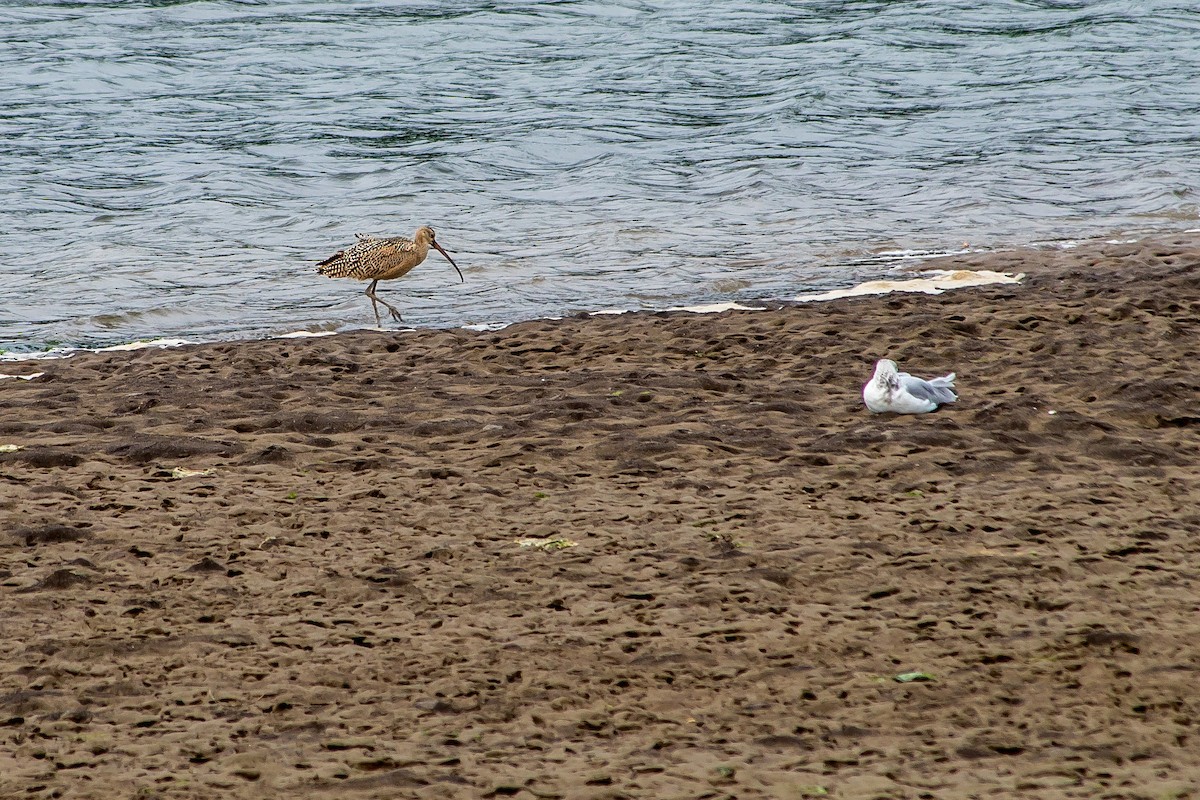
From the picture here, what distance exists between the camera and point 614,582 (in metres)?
5.37

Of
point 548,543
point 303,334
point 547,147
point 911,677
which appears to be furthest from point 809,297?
point 547,147

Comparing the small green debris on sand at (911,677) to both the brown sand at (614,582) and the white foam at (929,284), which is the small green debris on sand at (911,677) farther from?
the white foam at (929,284)

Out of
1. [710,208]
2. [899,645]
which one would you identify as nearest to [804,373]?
[899,645]

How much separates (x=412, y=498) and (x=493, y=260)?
7292mm

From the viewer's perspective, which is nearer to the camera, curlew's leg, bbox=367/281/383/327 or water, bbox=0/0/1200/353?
curlew's leg, bbox=367/281/383/327

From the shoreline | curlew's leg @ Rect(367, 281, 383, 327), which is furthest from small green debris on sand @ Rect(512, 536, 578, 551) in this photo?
curlew's leg @ Rect(367, 281, 383, 327)

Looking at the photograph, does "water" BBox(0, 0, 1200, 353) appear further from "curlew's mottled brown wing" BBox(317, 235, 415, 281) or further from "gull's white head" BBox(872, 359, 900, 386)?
"gull's white head" BBox(872, 359, 900, 386)

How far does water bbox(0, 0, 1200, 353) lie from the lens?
41.4 ft

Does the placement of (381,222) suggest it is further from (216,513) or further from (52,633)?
(52,633)

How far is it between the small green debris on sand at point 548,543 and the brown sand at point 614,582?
35 mm

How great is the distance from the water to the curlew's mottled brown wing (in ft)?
1.23

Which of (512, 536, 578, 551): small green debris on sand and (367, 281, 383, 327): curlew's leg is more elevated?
(512, 536, 578, 551): small green debris on sand

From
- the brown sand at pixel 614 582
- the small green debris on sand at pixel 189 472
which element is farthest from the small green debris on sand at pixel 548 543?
the small green debris on sand at pixel 189 472

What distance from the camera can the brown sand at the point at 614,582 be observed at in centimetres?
414
